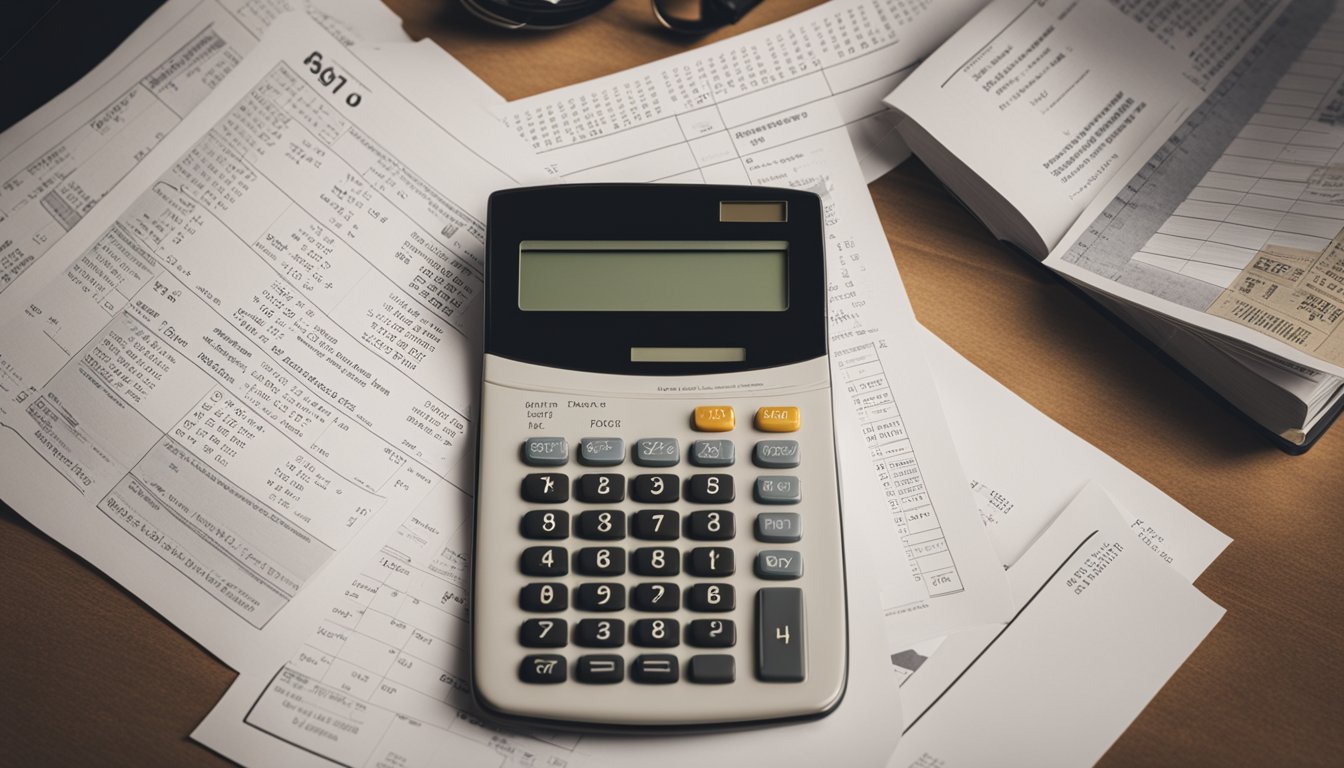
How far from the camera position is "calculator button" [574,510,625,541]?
555mm

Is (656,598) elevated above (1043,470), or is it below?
above

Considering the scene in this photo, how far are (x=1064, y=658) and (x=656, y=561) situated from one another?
0.85 feet

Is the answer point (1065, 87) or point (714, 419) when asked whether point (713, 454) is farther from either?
point (1065, 87)

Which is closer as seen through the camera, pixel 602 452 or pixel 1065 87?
pixel 602 452

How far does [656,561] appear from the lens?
0.55 meters

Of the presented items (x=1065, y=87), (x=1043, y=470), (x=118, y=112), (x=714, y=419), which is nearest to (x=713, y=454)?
(x=714, y=419)

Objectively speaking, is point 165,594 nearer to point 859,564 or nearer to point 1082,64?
point 859,564

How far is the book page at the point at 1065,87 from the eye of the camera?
2.14 feet

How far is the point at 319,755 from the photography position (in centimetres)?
55

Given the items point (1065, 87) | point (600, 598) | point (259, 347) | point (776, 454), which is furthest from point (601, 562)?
point (1065, 87)

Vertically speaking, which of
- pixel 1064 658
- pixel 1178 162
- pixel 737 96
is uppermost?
pixel 737 96

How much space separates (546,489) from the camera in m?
0.56

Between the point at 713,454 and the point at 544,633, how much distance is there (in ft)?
0.47

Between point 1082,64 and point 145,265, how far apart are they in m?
0.67
